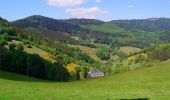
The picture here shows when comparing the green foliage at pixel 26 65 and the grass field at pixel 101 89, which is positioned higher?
the grass field at pixel 101 89

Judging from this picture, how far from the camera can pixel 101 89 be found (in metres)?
43.7

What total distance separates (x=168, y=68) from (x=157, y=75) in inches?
300

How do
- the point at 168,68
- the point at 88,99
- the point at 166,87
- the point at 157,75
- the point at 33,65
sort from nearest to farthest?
the point at 88,99, the point at 166,87, the point at 157,75, the point at 168,68, the point at 33,65

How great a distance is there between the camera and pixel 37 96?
33594 millimetres

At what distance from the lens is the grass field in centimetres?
3390

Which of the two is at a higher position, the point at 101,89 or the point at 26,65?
the point at 101,89

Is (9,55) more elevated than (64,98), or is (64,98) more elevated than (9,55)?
(64,98)

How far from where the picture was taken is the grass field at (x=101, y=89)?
33897 millimetres

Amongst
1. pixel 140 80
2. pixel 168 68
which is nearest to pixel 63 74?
pixel 168 68

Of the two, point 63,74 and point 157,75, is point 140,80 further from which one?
point 63,74

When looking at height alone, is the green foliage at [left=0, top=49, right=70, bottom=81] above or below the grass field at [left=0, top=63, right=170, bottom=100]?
below

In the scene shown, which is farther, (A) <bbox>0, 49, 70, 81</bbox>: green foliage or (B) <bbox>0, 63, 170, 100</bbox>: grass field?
(A) <bbox>0, 49, 70, 81</bbox>: green foliage

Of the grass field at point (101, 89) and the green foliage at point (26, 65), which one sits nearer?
the grass field at point (101, 89)

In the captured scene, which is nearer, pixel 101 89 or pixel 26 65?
pixel 101 89
